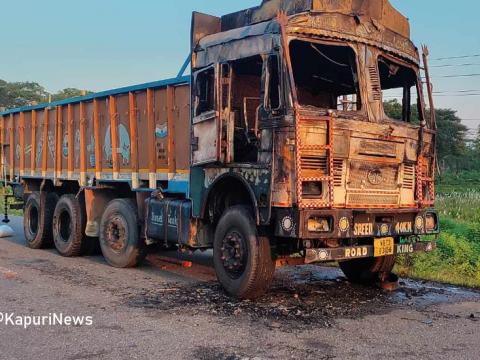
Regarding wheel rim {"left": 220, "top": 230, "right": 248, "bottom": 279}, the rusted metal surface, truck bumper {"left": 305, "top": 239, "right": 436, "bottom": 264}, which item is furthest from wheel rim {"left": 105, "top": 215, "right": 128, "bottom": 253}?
truck bumper {"left": 305, "top": 239, "right": 436, "bottom": 264}

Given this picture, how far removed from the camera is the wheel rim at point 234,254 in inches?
253

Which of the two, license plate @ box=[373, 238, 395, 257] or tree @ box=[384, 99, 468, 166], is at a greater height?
tree @ box=[384, 99, 468, 166]

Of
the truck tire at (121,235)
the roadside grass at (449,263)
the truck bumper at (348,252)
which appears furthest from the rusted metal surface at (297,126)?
the roadside grass at (449,263)

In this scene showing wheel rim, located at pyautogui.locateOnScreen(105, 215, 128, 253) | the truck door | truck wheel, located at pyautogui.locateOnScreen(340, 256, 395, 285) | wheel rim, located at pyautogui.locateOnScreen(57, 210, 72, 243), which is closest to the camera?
the truck door

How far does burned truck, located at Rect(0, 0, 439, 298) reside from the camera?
5.95 m

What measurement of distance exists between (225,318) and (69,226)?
18.6ft

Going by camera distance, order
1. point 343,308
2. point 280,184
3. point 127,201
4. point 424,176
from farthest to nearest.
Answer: point 127,201 < point 424,176 < point 343,308 < point 280,184

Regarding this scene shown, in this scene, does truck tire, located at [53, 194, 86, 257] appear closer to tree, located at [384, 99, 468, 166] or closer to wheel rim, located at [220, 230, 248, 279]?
wheel rim, located at [220, 230, 248, 279]

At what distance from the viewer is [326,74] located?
24.5ft

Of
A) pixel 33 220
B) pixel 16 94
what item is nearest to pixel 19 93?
pixel 16 94

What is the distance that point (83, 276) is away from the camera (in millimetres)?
8336

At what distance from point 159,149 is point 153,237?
1.28m

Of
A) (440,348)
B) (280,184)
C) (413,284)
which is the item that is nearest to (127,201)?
(280,184)

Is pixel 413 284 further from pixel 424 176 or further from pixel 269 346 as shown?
pixel 269 346
